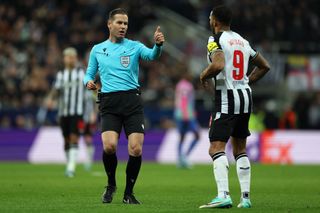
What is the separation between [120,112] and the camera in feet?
35.2

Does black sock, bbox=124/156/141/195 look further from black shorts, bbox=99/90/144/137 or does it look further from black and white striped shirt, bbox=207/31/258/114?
black and white striped shirt, bbox=207/31/258/114

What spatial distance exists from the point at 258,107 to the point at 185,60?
10.5ft

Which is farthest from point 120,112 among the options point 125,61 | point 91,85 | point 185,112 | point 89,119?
point 185,112

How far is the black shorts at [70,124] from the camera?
17.6 m

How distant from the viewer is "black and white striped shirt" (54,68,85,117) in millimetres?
17625

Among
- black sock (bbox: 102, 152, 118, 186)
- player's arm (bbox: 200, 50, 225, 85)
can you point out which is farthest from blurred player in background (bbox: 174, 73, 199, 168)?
player's arm (bbox: 200, 50, 225, 85)

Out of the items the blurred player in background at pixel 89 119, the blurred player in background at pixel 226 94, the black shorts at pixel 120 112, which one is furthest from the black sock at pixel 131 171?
the blurred player in background at pixel 89 119

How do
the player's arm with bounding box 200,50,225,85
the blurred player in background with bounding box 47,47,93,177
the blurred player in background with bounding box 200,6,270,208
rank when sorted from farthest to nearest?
the blurred player in background with bounding box 47,47,93,177 < the blurred player in background with bounding box 200,6,270,208 < the player's arm with bounding box 200,50,225,85

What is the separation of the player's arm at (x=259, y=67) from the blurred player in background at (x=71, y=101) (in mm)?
7474

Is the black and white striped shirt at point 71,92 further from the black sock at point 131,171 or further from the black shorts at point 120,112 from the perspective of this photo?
the black sock at point 131,171

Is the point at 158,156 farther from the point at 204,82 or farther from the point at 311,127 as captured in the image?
the point at 204,82

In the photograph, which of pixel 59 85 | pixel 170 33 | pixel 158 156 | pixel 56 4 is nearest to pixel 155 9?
pixel 170 33

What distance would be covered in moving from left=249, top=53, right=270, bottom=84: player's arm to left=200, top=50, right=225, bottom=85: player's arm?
0.74m

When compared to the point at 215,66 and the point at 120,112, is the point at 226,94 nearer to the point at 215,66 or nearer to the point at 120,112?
the point at 215,66
